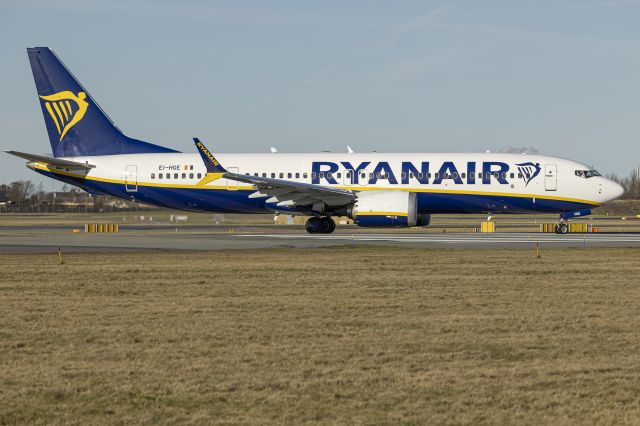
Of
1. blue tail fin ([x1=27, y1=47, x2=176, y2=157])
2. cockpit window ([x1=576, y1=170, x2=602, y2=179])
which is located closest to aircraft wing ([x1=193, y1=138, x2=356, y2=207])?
blue tail fin ([x1=27, y1=47, x2=176, y2=157])

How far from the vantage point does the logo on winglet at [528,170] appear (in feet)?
139

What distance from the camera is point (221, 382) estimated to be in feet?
31.7

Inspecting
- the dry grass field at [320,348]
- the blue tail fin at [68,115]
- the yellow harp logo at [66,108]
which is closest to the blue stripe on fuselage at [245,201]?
the blue tail fin at [68,115]

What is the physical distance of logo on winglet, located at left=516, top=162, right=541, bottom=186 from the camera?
1673 inches

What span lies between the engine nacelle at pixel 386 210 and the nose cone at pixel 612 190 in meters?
10.2

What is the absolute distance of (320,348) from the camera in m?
11.7

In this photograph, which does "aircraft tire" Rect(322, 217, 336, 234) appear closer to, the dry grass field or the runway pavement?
the runway pavement

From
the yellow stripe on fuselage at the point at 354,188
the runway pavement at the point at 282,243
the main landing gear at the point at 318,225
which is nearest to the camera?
the runway pavement at the point at 282,243

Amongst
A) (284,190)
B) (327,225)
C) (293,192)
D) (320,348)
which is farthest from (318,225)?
(320,348)

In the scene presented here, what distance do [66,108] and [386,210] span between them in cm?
1864

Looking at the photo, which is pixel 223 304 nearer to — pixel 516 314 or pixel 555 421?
pixel 516 314

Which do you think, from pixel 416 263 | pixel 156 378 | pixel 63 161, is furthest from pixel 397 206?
pixel 156 378

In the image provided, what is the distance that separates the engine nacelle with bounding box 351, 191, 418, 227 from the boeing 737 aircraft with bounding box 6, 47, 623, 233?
46mm

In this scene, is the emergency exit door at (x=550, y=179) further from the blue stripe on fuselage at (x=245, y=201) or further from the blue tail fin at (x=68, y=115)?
the blue tail fin at (x=68, y=115)
